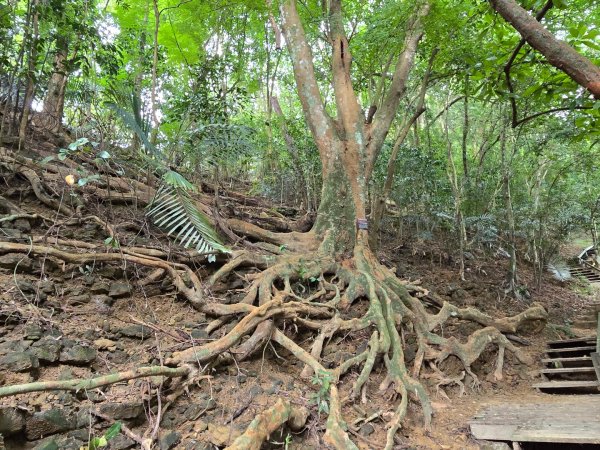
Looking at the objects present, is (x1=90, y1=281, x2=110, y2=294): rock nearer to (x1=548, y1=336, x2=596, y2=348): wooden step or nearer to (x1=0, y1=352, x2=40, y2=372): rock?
(x1=0, y1=352, x2=40, y2=372): rock

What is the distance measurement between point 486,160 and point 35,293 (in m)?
15.4

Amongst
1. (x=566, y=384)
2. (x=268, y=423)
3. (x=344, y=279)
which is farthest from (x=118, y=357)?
(x=566, y=384)

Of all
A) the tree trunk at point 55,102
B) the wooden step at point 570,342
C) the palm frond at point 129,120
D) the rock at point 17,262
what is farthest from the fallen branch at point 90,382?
the tree trunk at point 55,102

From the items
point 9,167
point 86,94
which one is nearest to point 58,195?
point 9,167

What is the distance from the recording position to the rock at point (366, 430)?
358cm

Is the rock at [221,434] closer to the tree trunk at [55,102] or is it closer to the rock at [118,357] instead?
the rock at [118,357]

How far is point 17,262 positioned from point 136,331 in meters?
1.33

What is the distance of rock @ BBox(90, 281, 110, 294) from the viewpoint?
158 inches

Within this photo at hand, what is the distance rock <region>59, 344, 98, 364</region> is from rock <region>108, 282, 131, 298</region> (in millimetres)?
871

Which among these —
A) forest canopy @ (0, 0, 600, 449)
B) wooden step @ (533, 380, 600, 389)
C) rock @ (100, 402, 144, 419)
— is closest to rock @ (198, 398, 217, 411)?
forest canopy @ (0, 0, 600, 449)

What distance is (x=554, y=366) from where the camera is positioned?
6.03 meters

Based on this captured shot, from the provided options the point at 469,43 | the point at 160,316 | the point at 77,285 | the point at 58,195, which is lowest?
the point at 160,316

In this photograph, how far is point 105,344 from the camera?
343 centimetres

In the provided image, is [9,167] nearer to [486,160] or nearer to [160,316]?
[160,316]
